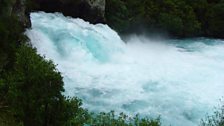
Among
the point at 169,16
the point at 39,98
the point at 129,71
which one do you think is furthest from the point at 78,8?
the point at 39,98

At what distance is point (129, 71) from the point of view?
103 ft

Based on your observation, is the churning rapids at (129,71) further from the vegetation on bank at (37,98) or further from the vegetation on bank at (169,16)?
the vegetation on bank at (37,98)

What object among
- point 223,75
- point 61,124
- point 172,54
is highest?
point 172,54

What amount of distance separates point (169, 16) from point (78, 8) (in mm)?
9196

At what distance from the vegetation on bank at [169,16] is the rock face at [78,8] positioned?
6.38 feet

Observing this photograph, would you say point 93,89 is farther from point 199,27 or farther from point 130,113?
point 199,27

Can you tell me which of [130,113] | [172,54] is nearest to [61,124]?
[130,113]

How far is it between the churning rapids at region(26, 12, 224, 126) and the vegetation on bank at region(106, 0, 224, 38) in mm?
2398

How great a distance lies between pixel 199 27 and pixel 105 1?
32.5 ft

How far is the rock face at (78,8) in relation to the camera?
3675 centimetres

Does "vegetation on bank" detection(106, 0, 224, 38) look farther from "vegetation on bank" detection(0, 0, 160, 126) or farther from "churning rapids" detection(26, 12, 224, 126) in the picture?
"vegetation on bank" detection(0, 0, 160, 126)

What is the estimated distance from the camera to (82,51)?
32531 millimetres

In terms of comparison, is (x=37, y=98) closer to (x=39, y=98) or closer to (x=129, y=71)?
(x=39, y=98)

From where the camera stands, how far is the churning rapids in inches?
1056
